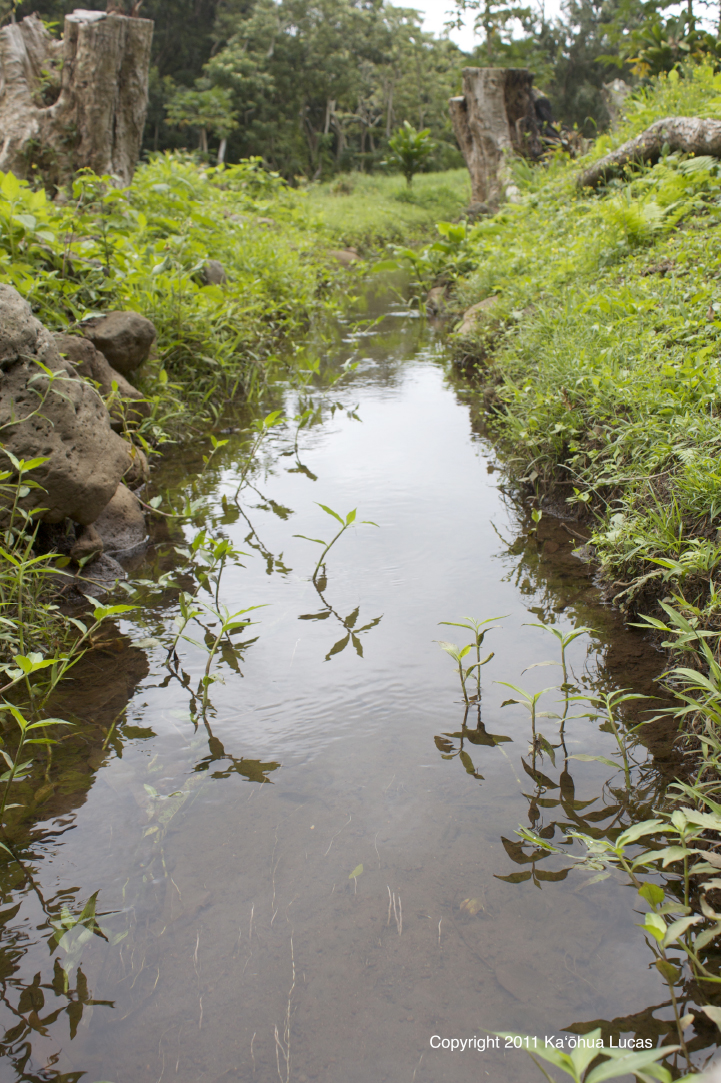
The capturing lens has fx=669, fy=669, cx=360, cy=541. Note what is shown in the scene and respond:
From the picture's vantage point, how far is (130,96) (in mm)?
7027

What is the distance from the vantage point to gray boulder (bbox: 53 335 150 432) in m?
3.56

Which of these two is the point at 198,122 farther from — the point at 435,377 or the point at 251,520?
the point at 251,520

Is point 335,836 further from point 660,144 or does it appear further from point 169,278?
point 660,144

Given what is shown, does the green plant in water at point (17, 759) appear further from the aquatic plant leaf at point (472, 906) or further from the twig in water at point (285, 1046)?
the aquatic plant leaf at point (472, 906)

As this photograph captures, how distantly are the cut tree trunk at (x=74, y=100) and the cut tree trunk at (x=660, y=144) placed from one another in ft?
16.0

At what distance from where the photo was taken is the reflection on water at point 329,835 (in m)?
1.31

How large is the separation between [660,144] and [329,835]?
7.03m

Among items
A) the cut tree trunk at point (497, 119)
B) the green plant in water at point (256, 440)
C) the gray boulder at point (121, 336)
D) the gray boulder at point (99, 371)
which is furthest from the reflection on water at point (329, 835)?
the cut tree trunk at point (497, 119)

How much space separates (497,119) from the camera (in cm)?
1103

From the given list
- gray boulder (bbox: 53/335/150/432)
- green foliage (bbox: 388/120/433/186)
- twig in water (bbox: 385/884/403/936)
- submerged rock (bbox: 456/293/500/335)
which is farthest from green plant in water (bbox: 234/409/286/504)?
green foliage (bbox: 388/120/433/186)

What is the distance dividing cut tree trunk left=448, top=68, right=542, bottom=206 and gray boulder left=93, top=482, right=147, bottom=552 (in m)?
9.51

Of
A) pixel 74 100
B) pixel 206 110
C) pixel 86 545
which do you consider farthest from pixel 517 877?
pixel 206 110

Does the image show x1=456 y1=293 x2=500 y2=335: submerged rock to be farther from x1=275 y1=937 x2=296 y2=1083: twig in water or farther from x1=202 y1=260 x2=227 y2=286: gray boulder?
x1=275 y1=937 x2=296 y2=1083: twig in water

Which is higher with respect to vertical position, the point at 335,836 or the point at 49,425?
the point at 49,425
